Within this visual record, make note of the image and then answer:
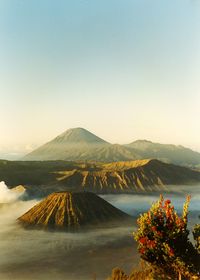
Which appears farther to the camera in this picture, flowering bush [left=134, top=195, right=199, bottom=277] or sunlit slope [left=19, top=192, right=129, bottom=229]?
sunlit slope [left=19, top=192, right=129, bottom=229]

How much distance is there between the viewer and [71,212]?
6688 inches

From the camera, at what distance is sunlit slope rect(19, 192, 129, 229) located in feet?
550

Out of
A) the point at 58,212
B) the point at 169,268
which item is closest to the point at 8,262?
the point at 58,212

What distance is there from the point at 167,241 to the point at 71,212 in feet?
422

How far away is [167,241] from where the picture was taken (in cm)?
Answer: 4362

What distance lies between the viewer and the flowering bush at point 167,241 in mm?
43375

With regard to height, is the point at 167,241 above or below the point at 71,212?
above

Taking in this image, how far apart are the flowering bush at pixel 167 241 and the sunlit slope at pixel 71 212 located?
12190 cm

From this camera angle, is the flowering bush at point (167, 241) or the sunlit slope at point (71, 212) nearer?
the flowering bush at point (167, 241)

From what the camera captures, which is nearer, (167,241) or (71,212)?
(167,241)

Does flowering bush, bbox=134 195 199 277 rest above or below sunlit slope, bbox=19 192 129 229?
above

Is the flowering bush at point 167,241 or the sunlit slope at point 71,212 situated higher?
the flowering bush at point 167,241

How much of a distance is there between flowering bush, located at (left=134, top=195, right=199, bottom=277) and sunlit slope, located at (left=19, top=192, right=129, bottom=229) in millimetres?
121897

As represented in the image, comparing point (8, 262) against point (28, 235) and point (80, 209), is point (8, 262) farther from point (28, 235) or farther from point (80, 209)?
point (80, 209)
